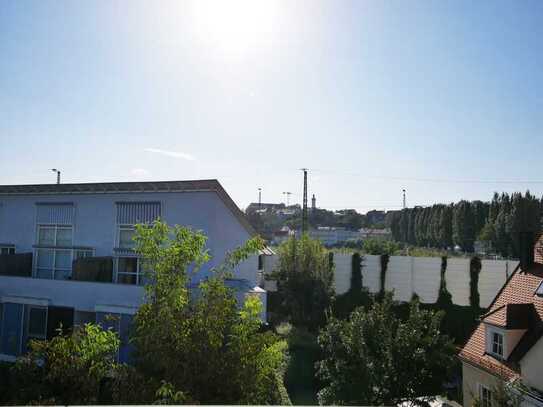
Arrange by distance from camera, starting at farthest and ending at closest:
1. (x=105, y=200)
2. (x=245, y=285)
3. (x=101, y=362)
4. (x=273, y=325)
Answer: (x=273, y=325) < (x=105, y=200) < (x=245, y=285) < (x=101, y=362)

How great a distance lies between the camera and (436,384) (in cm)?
1434

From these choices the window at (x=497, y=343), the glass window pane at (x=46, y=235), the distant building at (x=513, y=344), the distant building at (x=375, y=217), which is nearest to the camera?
the distant building at (x=513, y=344)

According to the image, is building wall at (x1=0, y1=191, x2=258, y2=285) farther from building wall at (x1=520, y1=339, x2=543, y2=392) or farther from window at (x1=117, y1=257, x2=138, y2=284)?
building wall at (x1=520, y1=339, x2=543, y2=392)

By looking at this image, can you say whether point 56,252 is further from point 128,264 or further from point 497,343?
point 497,343

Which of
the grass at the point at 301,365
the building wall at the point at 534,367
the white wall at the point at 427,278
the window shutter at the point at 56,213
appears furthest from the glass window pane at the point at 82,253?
the white wall at the point at 427,278

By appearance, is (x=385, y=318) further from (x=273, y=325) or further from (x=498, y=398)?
(x=273, y=325)

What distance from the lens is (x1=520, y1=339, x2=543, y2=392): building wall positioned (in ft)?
40.7

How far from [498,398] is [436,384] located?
6999 mm

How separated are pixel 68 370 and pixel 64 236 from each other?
1454 cm

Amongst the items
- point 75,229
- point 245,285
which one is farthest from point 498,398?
point 75,229

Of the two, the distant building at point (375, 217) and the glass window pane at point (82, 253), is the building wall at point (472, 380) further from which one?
the distant building at point (375, 217)

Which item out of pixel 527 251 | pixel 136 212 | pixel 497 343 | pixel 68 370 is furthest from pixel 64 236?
pixel 527 251

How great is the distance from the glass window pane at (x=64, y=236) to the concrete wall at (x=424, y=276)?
20.7 m

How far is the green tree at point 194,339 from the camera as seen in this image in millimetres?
6331
